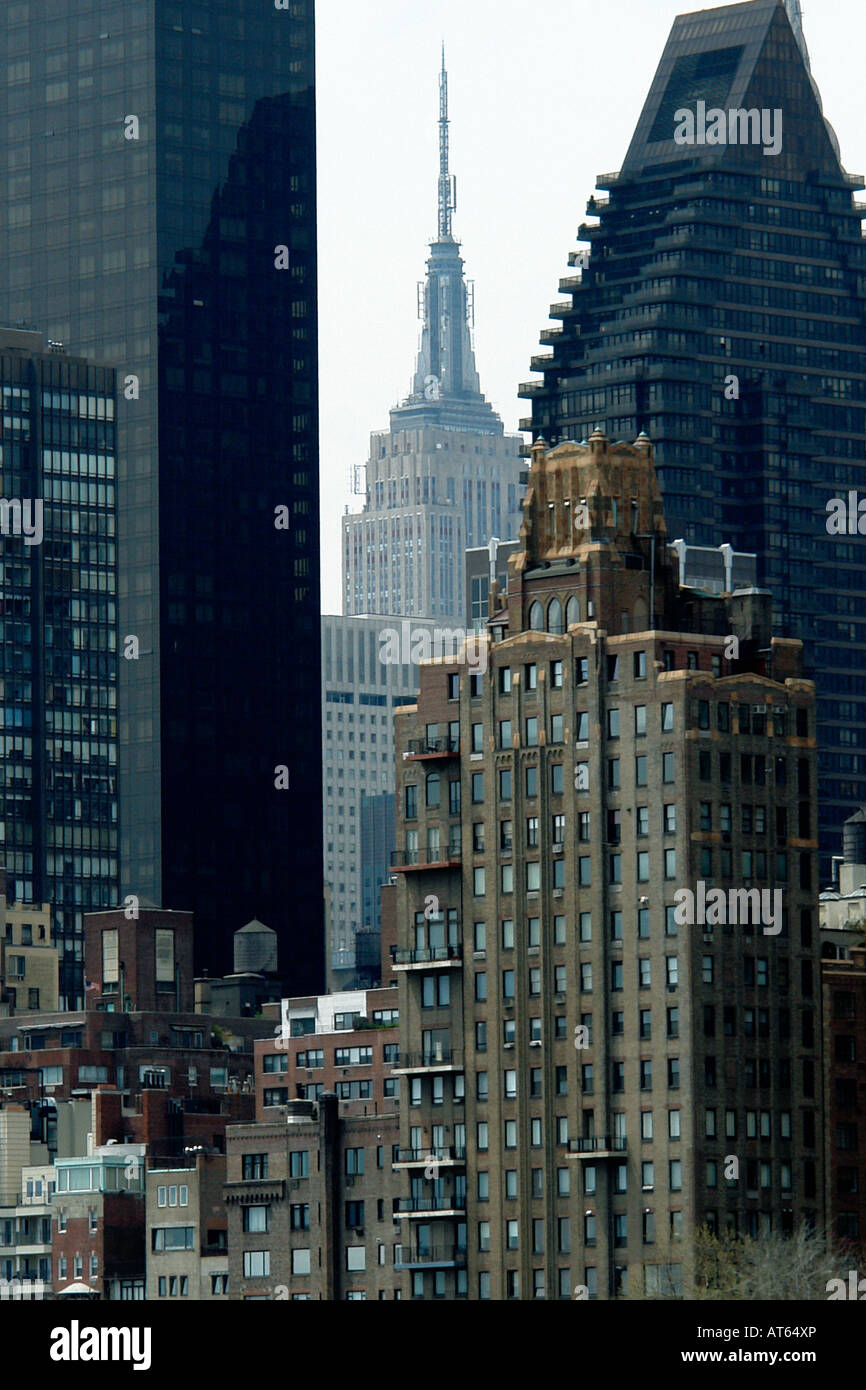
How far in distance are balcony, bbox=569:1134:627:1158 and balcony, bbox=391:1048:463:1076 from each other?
10697 mm

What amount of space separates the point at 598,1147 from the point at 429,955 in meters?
17.8

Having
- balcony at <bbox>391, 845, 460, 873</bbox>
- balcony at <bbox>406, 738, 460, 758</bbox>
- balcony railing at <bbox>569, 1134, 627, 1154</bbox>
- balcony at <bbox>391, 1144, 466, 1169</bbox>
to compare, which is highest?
balcony at <bbox>406, 738, 460, 758</bbox>

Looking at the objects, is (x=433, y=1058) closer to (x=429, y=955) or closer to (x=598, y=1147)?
(x=429, y=955)

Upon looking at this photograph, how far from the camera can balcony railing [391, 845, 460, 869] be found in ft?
604

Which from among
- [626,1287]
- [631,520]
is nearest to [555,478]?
[631,520]

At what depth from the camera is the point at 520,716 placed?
596ft

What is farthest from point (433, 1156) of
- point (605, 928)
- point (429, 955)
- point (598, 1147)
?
point (605, 928)

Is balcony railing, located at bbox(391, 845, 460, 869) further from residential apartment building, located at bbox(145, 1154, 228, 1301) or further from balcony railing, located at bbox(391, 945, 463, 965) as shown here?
residential apartment building, located at bbox(145, 1154, 228, 1301)

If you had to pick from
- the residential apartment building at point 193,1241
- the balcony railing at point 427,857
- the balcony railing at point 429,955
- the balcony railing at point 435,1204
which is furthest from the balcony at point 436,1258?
the balcony railing at point 427,857

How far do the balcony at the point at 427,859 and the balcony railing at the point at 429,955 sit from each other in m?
4.37

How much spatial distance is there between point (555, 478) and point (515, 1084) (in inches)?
1390

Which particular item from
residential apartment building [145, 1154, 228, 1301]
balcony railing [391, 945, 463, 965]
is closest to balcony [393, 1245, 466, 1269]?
balcony railing [391, 945, 463, 965]
